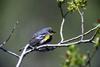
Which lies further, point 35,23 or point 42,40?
point 35,23

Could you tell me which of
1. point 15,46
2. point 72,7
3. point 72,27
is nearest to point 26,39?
point 15,46

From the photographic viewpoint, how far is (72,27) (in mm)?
5180

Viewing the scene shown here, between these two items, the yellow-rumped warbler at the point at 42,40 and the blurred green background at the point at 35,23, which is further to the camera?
the blurred green background at the point at 35,23

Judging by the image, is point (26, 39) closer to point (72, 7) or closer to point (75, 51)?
point (72, 7)

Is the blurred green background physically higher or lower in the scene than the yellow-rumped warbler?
lower

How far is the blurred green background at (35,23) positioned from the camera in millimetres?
5039

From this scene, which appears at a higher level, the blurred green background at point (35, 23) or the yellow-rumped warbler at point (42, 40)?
the yellow-rumped warbler at point (42, 40)

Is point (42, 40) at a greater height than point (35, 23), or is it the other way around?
point (42, 40)

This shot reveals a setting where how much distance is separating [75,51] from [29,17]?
456 centimetres

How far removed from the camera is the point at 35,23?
17.6 ft

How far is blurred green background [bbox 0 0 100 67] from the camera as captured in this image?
5039 mm

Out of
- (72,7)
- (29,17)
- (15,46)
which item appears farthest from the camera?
(29,17)

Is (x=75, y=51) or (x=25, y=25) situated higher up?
(x=75, y=51)

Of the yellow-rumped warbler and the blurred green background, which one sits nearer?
the yellow-rumped warbler
